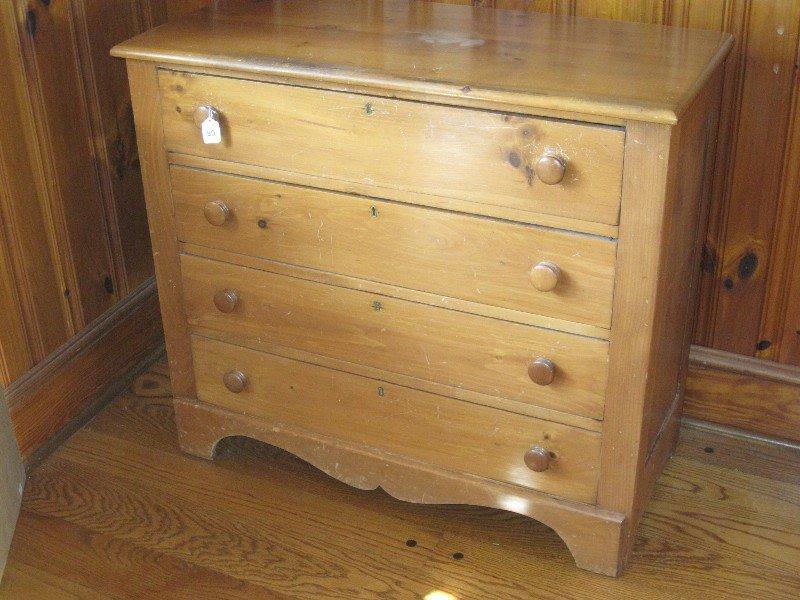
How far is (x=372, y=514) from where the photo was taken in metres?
2.03

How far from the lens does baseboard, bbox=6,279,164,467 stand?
2150 mm

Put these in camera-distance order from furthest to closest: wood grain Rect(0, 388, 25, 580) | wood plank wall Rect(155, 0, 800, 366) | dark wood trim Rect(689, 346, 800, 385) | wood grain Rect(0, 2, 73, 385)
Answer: dark wood trim Rect(689, 346, 800, 385)
wood grain Rect(0, 2, 73, 385)
wood plank wall Rect(155, 0, 800, 366)
wood grain Rect(0, 388, 25, 580)

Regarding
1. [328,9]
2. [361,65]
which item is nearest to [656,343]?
[361,65]

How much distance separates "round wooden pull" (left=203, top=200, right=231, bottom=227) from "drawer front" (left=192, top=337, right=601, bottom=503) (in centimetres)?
28

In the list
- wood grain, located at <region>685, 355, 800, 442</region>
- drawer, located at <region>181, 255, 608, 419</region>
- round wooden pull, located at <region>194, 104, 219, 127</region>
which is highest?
round wooden pull, located at <region>194, 104, 219, 127</region>

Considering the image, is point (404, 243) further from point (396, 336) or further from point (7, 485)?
point (7, 485)

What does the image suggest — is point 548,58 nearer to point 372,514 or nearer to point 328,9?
point 328,9

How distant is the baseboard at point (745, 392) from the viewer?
7.02ft

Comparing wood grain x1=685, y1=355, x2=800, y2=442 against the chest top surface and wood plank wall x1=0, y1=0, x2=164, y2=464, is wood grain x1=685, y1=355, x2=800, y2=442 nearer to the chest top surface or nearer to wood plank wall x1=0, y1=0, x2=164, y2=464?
the chest top surface

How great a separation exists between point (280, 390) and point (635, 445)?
0.69 meters

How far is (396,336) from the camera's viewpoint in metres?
1.83

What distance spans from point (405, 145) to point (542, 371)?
43 centimetres

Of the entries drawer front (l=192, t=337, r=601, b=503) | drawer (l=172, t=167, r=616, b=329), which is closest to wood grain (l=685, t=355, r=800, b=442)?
drawer front (l=192, t=337, r=601, b=503)

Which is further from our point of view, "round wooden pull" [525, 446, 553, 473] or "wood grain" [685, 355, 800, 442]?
"wood grain" [685, 355, 800, 442]
